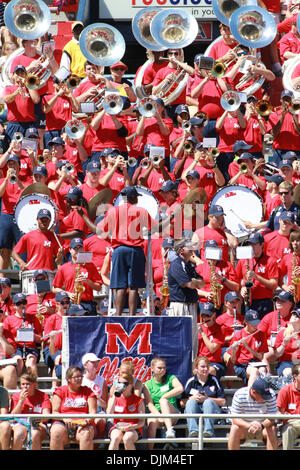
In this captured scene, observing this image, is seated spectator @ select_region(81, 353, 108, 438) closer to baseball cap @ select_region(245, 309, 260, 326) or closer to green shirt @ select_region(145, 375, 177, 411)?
green shirt @ select_region(145, 375, 177, 411)

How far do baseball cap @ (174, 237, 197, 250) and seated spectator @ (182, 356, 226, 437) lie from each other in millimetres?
1546

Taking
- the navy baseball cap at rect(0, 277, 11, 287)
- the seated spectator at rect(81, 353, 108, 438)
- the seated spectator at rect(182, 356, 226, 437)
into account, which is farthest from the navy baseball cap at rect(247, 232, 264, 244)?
the navy baseball cap at rect(0, 277, 11, 287)

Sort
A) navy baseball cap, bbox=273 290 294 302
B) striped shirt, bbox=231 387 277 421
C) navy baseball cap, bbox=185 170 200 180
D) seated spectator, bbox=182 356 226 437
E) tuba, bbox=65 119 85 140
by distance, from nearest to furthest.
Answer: striped shirt, bbox=231 387 277 421 → seated spectator, bbox=182 356 226 437 → navy baseball cap, bbox=273 290 294 302 → navy baseball cap, bbox=185 170 200 180 → tuba, bbox=65 119 85 140

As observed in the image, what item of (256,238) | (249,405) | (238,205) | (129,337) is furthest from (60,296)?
(238,205)

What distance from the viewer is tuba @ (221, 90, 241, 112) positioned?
20219 millimetres

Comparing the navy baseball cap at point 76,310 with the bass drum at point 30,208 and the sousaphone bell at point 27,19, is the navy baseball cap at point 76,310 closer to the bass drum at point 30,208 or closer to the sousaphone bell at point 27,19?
the bass drum at point 30,208

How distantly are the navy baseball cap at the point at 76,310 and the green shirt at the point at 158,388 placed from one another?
1.16m

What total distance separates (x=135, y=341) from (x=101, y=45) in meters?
6.81

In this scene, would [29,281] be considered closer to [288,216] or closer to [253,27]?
[288,216]

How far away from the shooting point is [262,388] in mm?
15203

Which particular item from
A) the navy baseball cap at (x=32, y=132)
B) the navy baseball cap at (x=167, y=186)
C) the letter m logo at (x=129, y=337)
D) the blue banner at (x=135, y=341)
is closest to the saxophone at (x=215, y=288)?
the blue banner at (x=135, y=341)

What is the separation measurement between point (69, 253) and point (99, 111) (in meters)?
2.95
